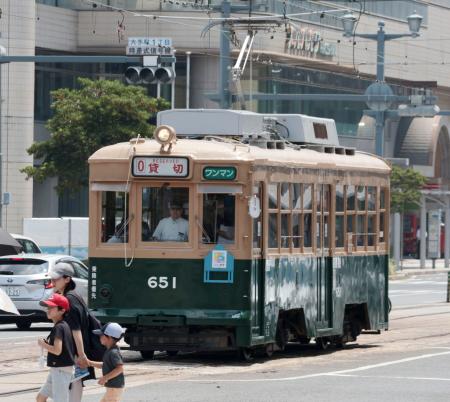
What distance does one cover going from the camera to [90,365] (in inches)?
494

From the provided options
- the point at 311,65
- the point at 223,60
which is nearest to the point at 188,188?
the point at 223,60

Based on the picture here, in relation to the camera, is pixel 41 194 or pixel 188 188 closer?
pixel 188 188

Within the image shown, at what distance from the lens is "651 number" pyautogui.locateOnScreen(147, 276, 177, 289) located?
19719 millimetres

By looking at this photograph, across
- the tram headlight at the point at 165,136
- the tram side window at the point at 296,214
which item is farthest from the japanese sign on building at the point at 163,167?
the tram side window at the point at 296,214

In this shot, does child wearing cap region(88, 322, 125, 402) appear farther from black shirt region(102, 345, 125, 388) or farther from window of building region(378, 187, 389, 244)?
window of building region(378, 187, 389, 244)

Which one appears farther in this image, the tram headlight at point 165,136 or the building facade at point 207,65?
the building facade at point 207,65

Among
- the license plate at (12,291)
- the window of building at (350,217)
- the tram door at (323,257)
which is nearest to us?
the tram door at (323,257)

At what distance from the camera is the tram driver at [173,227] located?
19844mm

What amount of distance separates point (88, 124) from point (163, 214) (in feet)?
103

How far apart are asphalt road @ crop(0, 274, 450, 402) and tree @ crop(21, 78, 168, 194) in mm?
24510

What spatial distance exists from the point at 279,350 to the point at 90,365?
9.48 metres

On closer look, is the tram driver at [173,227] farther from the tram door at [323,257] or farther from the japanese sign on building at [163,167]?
the tram door at [323,257]

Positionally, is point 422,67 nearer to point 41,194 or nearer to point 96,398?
point 41,194

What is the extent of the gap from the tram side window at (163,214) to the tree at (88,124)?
30.4 meters
